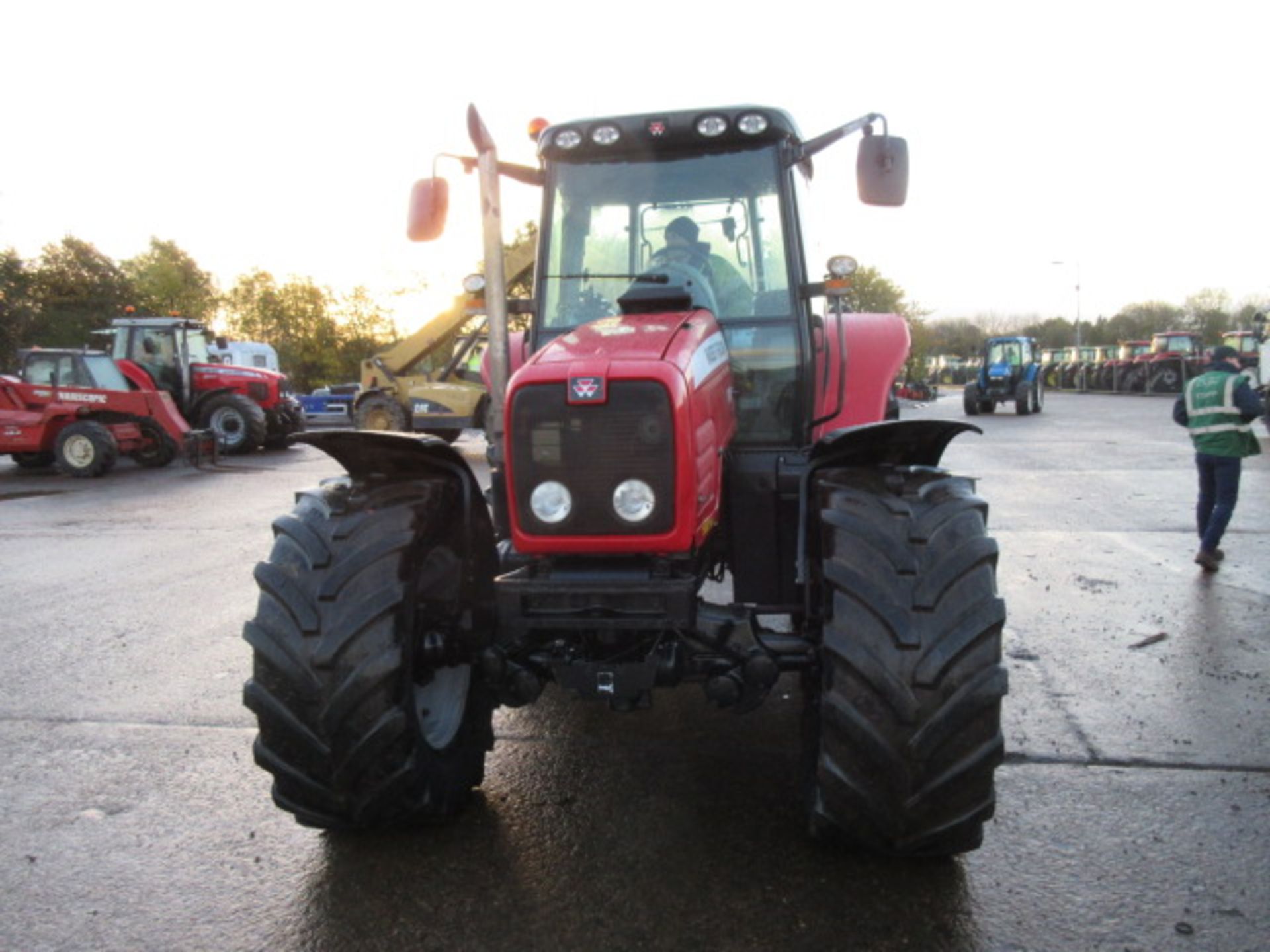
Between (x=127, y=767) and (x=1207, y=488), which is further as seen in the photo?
(x=1207, y=488)

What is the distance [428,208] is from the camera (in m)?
4.00

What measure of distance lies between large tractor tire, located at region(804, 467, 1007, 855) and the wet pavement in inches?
9.9

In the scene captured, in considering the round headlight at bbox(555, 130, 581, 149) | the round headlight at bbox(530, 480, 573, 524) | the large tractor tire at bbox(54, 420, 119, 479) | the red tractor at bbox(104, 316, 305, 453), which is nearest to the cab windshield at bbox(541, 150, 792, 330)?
the round headlight at bbox(555, 130, 581, 149)

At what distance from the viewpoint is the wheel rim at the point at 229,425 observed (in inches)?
752

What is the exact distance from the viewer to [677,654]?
3006 mm

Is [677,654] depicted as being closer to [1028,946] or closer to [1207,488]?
[1028,946]

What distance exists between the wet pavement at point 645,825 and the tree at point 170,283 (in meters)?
47.7

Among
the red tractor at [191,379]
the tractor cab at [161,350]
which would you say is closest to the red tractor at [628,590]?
the red tractor at [191,379]

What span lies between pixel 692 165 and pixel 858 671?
2310 millimetres

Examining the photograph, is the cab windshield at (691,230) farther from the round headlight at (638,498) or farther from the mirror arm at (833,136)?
the round headlight at (638,498)

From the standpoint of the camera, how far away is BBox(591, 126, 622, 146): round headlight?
13.0ft

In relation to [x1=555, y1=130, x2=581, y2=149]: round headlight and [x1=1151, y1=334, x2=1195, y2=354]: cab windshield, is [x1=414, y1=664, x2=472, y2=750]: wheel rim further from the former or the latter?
[x1=1151, y1=334, x2=1195, y2=354]: cab windshield

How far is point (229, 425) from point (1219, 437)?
678 inches

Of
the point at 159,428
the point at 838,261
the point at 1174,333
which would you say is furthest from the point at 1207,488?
the point at 1174,333
